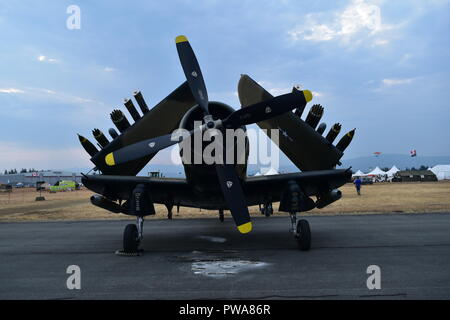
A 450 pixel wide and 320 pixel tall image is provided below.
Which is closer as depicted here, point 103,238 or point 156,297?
point 156,297

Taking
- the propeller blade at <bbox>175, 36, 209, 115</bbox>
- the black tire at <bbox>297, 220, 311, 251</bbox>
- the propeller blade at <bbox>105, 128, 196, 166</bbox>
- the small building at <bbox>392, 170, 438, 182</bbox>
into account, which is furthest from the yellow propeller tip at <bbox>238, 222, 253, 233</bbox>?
the small building at <bbox>392, 170, 438, 182</bbox>

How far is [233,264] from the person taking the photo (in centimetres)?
817

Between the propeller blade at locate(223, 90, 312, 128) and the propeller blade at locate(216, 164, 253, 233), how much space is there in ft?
4.00

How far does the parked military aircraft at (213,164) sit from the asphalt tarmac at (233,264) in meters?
1.13

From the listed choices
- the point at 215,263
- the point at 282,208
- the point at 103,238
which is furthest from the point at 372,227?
the point at 103,238

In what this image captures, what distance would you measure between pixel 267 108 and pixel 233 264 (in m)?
4.12

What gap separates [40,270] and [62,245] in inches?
145

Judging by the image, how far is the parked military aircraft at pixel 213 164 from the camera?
8680 mm

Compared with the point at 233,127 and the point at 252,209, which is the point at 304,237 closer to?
the point at 233,127

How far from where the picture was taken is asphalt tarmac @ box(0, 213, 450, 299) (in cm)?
605

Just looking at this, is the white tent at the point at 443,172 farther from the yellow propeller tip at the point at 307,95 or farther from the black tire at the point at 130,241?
the black tire at the point at 130,241
